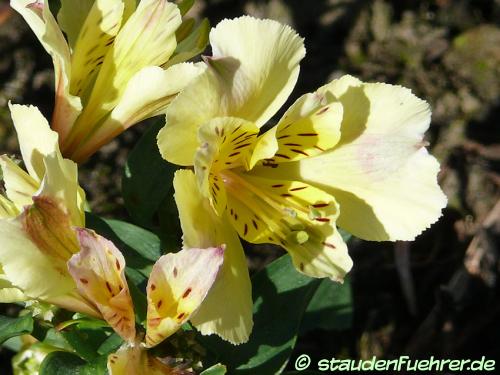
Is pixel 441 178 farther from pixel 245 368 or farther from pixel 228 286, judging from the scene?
pixel 228 286

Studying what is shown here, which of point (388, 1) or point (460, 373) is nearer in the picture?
point (460, 373)

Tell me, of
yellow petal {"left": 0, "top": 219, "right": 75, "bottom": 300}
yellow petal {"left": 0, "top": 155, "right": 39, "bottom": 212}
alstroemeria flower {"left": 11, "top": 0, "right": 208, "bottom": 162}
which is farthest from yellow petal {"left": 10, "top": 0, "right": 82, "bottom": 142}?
yellow petal {"left": 0, "top": 219, "right": 75, "bottom": 300}

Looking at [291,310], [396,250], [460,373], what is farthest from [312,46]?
[291,310]

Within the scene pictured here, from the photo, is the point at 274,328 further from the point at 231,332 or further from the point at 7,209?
the point at 7,209

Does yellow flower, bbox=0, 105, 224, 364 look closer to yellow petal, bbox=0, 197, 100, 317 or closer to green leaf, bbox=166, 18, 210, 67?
yellow petal, bbox=0, 197, 100, 317

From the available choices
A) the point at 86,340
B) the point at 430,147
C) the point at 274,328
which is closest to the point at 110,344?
the point at 86,340

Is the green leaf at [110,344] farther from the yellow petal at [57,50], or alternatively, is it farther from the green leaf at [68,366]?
the yellow petal at [57,50]
